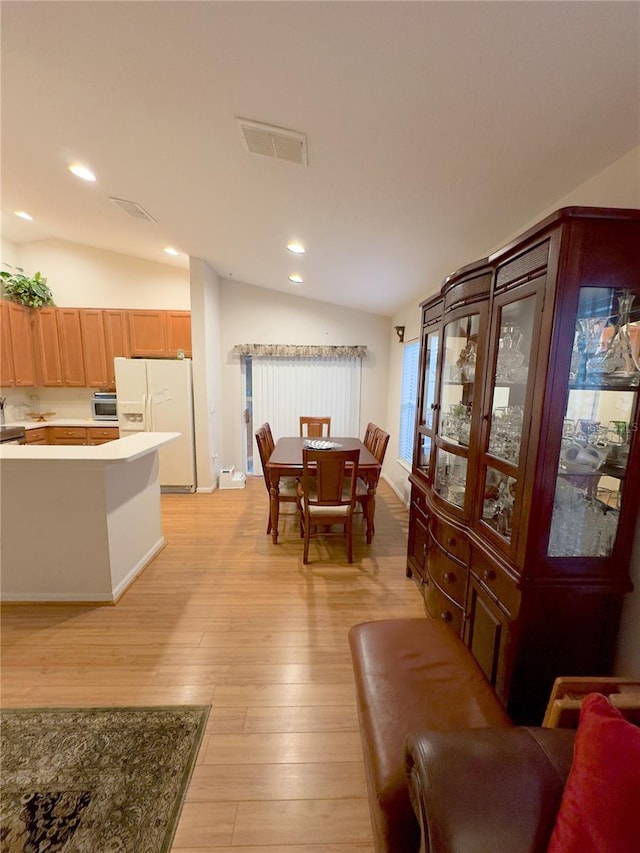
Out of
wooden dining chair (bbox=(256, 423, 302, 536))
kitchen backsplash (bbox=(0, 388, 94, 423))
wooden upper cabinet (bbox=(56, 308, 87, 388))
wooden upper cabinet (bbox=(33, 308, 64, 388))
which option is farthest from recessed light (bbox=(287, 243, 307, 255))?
kitchen backsplash (bbox=(0, 388, 94, 423))

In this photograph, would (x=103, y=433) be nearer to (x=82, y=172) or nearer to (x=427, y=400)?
(x=82, y=172)

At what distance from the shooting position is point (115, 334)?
182 inches

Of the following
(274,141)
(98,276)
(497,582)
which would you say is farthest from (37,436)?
(497,582)

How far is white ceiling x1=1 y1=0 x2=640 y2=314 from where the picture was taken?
1017 millimetres

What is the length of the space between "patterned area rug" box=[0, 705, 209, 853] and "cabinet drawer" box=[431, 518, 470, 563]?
142 centimetres

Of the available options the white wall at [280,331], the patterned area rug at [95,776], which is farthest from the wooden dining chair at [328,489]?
the white wall at [280,331]

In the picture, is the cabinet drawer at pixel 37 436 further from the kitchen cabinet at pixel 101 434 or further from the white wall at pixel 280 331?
the white wall at pixel 280 331

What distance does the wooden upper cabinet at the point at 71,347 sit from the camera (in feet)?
15.1

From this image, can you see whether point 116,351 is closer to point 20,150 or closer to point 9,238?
point 9,238

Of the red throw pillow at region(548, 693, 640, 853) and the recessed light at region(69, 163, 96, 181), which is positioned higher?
the recessed light at region(69, 163, 96, 181)

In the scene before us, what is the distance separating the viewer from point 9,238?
4664 millimetres

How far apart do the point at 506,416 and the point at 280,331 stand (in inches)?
155

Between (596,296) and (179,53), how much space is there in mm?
1786

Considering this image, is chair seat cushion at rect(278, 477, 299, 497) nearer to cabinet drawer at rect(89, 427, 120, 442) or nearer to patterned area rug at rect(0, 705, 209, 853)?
patterned area rug at rect(0, 705, 209, 853)
